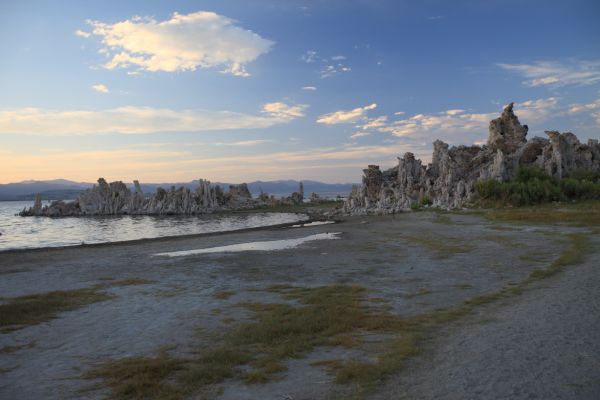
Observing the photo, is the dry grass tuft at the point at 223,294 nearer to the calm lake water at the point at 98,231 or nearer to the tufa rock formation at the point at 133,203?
the calm lake water at the point at 98,231

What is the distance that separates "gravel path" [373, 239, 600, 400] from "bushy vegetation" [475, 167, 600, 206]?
58.0m

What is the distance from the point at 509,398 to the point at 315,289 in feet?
39.3

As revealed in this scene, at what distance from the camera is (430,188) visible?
91000mm

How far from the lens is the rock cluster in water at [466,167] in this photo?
7894 cm

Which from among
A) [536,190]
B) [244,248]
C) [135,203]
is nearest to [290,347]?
[244,248]

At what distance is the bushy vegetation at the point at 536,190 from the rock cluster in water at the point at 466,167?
13.1 feet

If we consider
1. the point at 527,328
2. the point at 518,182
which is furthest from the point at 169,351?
the point at 518,182

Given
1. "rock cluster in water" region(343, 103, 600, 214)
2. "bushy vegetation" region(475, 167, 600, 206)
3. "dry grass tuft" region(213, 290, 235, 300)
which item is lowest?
"dry grass tuft" region(213, 290, 235, 300)

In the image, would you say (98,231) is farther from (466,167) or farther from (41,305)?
(466,167)

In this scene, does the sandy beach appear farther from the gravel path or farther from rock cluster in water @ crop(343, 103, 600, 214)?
rock cluster in water @ crop(343, 103, 600, 214)

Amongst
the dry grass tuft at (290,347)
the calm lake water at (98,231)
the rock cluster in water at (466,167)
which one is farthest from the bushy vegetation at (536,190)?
the dry grass tuft at (290,347)

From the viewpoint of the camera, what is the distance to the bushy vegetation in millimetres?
67188

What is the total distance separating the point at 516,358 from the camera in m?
10.3

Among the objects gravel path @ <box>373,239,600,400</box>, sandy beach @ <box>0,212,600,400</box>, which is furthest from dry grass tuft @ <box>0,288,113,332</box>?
gravel path @ <box>373,239,600,400</box>
